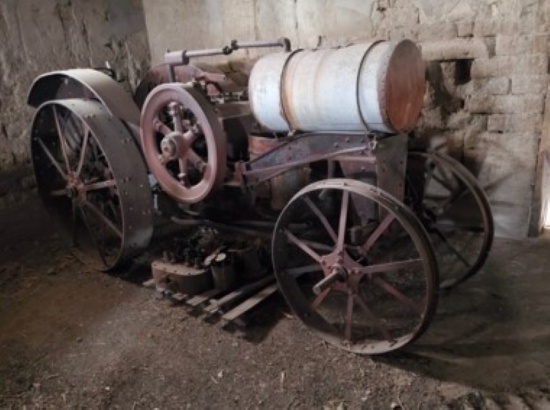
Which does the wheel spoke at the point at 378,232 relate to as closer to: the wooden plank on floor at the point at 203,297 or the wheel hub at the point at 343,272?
the wheel hub at the point at 343,272

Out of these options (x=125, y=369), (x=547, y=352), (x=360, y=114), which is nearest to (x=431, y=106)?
(x=360, y=114)

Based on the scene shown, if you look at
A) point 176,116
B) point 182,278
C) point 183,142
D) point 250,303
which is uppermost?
point 176,116

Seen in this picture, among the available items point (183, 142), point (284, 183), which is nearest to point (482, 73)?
point (284, 183)

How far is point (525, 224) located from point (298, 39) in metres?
2.53

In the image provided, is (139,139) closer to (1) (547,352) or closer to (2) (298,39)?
(2) (298,39)

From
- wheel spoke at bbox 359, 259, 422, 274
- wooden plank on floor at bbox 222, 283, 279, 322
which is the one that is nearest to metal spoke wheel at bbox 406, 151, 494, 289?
wheel spoke at bbox 359, 259, 422, 274

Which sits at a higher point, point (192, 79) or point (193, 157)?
point (192, 79)

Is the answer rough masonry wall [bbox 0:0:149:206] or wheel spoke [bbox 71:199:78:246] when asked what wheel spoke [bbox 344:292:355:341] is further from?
rough masonry wall [bbox 0:0:149:206]

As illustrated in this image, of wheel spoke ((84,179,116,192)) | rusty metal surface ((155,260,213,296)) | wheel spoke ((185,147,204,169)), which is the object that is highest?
wheel spoke ((185,147,204,169))

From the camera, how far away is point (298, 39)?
4254mm

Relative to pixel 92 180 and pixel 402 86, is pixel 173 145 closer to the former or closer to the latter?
pixel 92 180

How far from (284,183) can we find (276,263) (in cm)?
60

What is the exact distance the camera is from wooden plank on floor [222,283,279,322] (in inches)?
111

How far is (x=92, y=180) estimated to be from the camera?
364 cm
